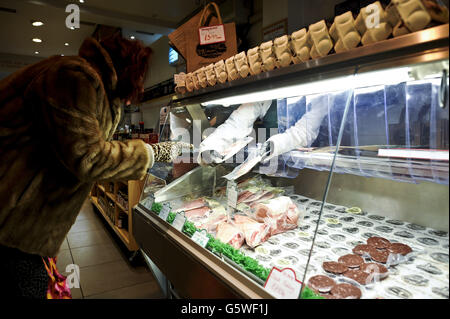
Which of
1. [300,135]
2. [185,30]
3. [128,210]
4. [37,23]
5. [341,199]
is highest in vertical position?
[37,23]

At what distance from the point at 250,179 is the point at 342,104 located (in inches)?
37.5

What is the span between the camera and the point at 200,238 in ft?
5.52

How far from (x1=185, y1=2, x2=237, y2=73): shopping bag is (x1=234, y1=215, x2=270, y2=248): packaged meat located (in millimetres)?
1451

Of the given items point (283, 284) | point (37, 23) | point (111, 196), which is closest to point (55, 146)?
point (283, 284)

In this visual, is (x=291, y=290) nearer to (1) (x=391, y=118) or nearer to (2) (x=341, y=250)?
(2) (x=341, y=250)

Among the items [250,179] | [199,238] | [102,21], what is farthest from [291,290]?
[102,21]

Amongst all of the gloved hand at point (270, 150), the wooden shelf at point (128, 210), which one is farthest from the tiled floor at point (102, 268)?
the gloved hand at point (270, 150)

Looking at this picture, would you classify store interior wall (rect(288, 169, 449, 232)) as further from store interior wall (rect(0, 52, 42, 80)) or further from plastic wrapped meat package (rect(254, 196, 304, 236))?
store interior wall (rect(0, 52, 42, 80))

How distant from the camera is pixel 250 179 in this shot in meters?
2.27

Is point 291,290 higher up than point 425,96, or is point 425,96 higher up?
point 425,96

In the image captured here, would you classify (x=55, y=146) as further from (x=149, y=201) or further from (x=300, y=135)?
(x=300, y=135)

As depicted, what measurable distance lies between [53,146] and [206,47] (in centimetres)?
170

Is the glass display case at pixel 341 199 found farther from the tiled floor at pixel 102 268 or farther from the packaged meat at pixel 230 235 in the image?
the tiled floor at pixel 102 268

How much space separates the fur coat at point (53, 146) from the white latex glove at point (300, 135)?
874 mm
